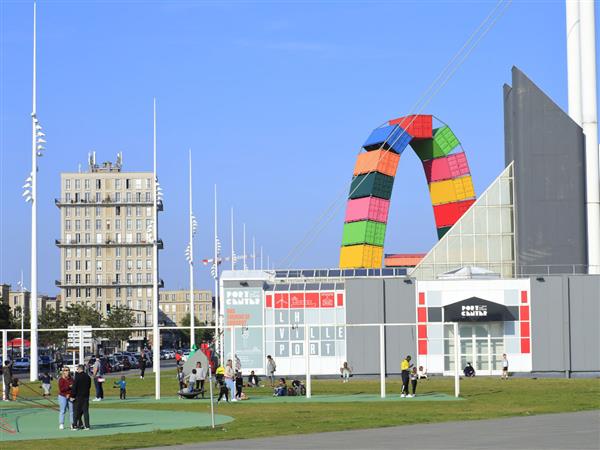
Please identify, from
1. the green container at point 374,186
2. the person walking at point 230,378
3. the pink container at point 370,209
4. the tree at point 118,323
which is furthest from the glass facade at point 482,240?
the tree at point 118,323

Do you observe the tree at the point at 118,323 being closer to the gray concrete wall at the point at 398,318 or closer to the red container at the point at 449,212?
the red container at the point at 449,212

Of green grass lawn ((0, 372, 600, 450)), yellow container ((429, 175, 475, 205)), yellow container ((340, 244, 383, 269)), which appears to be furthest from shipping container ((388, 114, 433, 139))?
green grass lawn ((0, 372, 600, 450))

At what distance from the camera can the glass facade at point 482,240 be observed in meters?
79.6

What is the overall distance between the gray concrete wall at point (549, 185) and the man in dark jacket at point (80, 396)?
4650 cm

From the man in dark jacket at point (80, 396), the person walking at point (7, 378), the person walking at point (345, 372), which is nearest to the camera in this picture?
the man in dark jacket at point (80, 396)

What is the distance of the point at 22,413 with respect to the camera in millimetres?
42469

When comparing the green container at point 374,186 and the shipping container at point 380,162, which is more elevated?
the shipping container at point 380,162

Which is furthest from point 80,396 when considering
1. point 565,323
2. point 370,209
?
point 370,209

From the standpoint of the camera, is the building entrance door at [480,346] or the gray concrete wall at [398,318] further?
the building entrance door at [480,346]

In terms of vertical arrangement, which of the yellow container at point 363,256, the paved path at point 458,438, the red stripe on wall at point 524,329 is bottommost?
the paved path at point 458,438

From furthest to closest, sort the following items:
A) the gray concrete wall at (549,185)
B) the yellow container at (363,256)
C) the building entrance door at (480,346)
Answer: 1. the yellow container at (363,256)
2. the gray concrete wall at (549,185)
3. the building entrance door at (480,346)

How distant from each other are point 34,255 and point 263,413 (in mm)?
26515

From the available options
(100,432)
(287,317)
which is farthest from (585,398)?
(287,317)

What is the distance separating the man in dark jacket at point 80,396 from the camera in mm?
33594
